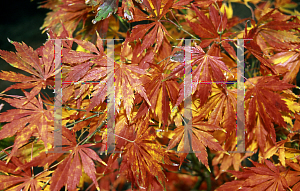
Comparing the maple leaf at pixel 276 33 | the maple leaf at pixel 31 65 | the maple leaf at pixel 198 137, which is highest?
the maple leaf at pixel 276 33

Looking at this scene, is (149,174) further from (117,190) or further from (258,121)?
(117,190)

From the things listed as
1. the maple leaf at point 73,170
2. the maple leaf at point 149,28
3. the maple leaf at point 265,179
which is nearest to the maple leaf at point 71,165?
the maple leaf at point 73,170

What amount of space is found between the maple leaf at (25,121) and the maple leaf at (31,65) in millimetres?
33

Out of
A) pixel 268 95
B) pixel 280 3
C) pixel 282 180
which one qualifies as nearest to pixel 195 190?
pixel 282 180

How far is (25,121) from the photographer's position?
510mm

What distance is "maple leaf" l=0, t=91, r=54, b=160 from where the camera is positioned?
0.49 metres

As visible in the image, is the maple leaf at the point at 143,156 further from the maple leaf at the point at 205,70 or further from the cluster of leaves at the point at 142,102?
the maple leaf at the point at 205,70

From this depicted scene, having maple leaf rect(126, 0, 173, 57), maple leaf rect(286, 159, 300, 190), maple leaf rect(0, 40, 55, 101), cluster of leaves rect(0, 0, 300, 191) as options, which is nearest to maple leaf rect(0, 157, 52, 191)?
cluster of leaves rect(0, 0, 300, 191)

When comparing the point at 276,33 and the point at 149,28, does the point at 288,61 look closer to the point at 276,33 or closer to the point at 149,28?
the point at 276,33

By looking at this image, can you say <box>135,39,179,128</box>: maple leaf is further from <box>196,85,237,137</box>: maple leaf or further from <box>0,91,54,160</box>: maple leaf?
<box>0,91,54,160</box>: maple leaf

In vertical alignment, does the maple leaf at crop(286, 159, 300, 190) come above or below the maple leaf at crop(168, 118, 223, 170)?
below

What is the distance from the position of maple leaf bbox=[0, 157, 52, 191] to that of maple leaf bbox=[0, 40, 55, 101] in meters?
0.21

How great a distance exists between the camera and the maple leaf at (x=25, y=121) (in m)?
0.49

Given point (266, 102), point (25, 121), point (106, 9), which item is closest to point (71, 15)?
point (106, 9)
